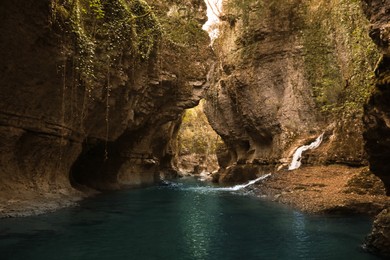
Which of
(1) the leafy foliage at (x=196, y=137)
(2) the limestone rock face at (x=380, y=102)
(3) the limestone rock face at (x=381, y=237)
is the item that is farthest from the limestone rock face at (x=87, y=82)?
(1) the leafy foliage at (x=196, y=137)

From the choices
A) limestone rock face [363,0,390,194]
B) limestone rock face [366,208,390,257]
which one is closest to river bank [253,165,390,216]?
limestone rock face [363,0,390,194]

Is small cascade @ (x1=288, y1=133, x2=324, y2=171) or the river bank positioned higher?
small cascade @ (x1=288, y1=133, x2=324, y2=171)

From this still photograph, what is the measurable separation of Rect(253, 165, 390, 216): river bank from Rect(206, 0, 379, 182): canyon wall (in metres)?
2.44

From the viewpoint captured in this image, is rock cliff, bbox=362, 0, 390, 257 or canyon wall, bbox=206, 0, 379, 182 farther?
canyon wall, bbox=206, 0, 379, 182

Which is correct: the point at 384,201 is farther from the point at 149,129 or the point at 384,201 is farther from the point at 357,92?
the point at 149,129

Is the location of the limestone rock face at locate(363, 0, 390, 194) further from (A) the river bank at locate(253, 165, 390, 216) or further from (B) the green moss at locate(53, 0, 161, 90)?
(B) the green moss at locate(53, 0, 161, 90)

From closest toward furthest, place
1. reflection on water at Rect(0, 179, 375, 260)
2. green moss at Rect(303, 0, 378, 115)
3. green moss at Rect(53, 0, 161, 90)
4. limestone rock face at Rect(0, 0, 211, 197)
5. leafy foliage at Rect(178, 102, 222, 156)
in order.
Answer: reflection on water at Rect(0, 179, 375, 260)
limestone rock face at Rect(0, 0, 211, 197)
green moss at Rect(53, 0, 161, 90)
green moss at Rect(303, 0, 378, 115)
leafy foliage at Rect(178, 102, 222, 156)

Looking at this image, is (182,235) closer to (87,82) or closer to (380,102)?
(380,102)

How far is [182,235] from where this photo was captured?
9.98 m

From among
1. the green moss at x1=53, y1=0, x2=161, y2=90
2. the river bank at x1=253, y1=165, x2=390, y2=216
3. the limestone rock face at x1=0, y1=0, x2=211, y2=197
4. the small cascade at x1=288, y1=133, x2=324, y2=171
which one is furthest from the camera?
the small cascade at x1=288, y1=133, x2=324, y2=171

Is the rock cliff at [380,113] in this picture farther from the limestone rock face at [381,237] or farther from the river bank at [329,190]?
the river bank at [329,190]

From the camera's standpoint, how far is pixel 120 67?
17.8 m

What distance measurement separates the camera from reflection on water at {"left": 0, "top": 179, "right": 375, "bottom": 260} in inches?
319

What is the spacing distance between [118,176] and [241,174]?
36.0ft
